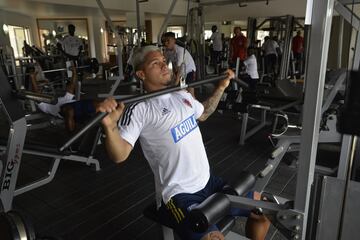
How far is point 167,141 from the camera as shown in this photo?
123 centimetres

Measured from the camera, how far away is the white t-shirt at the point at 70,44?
6.99m

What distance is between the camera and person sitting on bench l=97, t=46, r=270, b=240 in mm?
1172

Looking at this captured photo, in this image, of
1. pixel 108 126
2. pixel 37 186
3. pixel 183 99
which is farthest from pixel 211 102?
pixel 37 186

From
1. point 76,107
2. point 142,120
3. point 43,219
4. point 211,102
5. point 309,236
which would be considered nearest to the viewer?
point 309,236

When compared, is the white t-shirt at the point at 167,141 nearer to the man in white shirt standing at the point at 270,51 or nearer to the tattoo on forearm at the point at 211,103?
the tattoo on forearm at the point at 211,103

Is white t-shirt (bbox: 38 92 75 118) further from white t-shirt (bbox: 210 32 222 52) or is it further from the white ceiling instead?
white t-shirt (bbox: 210 32 222 52)

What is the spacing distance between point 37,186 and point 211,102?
1644 millimetres

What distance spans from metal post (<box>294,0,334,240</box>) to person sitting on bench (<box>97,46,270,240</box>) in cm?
40

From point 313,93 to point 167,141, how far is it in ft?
2.00

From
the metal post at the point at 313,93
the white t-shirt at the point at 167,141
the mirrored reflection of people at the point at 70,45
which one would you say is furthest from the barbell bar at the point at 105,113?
the mirrored reflection of people at the point at 70,45

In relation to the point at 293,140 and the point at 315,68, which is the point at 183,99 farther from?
the point at 293,140

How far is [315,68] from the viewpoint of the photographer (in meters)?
0.81

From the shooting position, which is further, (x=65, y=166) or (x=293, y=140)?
(x=65, y=166)

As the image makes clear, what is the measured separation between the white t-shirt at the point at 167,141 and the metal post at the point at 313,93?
49 cm
